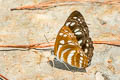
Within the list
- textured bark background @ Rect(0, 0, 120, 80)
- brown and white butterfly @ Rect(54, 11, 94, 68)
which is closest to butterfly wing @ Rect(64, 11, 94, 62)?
brown and white butterfly @ Rect(54, 11, 94, 68)

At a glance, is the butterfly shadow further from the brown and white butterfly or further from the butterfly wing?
the butterfly wing

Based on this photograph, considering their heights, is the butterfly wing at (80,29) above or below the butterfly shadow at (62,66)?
above

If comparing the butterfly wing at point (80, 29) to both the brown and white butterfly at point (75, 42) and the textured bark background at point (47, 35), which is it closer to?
the brown and white butterfly at point (75, 42)

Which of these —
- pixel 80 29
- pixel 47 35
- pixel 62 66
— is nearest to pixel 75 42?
pixel 80 29

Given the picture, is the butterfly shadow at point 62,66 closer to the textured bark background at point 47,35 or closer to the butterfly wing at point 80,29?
the textured bark background at point 47,35

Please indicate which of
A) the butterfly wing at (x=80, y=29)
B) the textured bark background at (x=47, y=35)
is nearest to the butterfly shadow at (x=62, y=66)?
the textured bark background at (x=47, y=35)

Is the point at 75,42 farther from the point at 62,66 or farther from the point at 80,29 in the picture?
the point at 62,66
